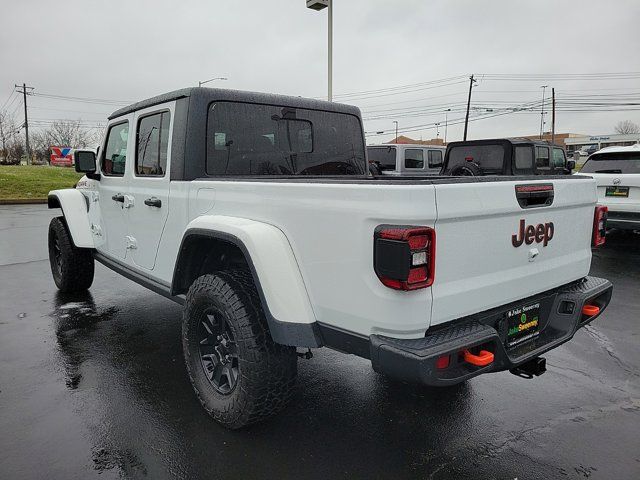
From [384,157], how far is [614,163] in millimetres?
7713

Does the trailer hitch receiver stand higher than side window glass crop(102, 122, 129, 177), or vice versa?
side window glass crop(102, 122, 129, 177)

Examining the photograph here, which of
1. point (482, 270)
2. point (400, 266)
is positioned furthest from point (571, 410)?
point (400, 266)

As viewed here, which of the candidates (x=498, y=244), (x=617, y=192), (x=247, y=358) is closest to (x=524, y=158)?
(x=617, y=192)

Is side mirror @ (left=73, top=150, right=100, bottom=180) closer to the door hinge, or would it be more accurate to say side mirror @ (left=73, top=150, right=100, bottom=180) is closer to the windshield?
the door hinge

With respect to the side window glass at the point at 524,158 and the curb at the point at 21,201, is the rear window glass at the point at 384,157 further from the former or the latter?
the curb at the point at 21,201

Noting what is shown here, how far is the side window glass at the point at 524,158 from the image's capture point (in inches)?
441

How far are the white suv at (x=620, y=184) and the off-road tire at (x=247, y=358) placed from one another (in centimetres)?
696

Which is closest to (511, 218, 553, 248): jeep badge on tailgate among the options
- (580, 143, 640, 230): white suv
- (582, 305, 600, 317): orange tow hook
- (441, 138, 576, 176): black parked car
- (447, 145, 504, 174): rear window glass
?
(582, 305, 600, 317): orange tow hook

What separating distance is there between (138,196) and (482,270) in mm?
2769

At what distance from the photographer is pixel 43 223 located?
40.5 feet

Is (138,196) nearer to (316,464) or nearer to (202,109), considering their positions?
(202,109)

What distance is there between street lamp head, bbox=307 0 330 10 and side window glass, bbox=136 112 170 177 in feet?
28.2

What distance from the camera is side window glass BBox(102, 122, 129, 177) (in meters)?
4.32

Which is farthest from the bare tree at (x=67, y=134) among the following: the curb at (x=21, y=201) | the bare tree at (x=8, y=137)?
the curb at (x=21, y=201)
